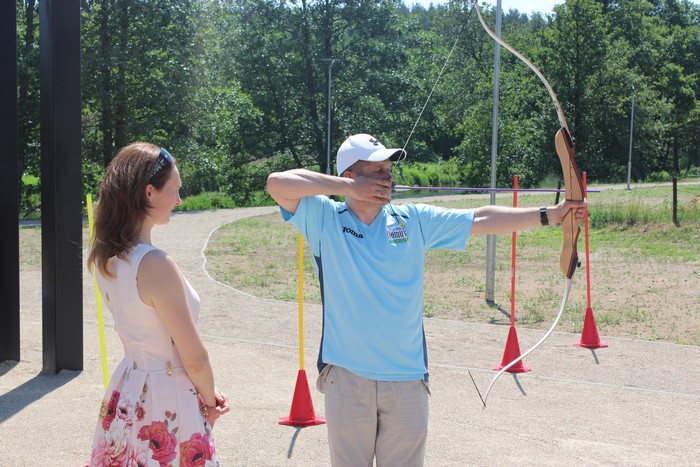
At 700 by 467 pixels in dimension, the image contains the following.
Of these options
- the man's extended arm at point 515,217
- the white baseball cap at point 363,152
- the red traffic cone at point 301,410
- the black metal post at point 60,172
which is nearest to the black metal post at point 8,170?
the black metal post at point 60,172

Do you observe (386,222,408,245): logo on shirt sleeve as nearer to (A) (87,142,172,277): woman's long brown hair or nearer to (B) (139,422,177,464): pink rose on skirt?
(A) (87,142,172,277): woman's long brown hair

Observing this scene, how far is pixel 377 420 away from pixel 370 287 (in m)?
0.49

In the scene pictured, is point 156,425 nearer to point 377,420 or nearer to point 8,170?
point 377,420

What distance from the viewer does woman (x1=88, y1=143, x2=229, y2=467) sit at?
2.38 metres

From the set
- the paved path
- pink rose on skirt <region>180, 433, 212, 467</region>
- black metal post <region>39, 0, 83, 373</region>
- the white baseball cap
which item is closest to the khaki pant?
pink rose on skirt <region>180, 433, 212, 467</region>

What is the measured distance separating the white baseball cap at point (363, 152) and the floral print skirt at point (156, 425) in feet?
3.56

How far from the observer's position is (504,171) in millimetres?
47250

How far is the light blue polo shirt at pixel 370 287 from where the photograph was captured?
2.94 meters

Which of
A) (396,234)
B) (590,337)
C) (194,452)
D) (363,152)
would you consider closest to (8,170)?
(363,152)

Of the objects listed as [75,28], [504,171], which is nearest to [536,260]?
[75,28]

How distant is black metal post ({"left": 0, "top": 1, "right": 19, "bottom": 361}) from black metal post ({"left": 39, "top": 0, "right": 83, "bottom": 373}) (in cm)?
45

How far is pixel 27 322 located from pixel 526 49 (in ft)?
159

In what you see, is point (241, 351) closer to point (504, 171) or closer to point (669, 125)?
point (504, 171)

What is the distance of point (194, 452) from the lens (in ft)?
7.93
